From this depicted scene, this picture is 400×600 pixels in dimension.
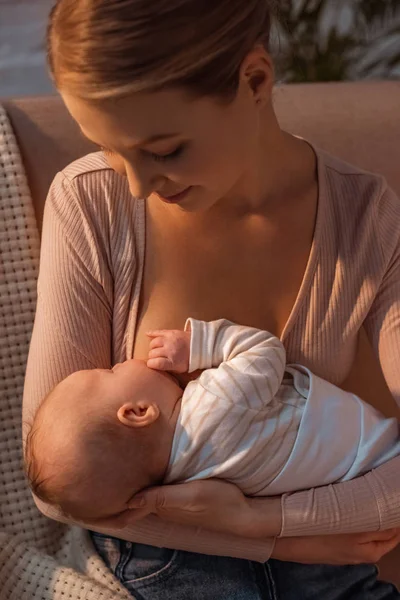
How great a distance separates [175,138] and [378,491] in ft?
1.97

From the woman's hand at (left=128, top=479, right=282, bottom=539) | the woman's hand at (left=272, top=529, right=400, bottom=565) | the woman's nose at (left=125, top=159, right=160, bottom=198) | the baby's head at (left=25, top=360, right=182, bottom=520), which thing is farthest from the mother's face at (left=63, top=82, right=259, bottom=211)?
the woman's hand at (left=272, top=529, right=400, bottom=565)

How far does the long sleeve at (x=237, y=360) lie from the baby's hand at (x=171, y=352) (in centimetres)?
1

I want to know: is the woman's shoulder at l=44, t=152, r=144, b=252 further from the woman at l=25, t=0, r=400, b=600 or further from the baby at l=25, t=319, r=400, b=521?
the baby at l=25, t=319, r=400, b=521

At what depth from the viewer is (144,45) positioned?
0.86m

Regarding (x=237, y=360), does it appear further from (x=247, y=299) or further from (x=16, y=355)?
(x=16, y=355)

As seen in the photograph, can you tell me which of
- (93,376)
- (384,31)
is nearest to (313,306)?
(93,376)

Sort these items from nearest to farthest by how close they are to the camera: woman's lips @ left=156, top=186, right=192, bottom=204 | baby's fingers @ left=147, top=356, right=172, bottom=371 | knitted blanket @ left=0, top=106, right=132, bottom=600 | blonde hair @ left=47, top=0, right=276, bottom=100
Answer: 1. blonde hair @ left=47, top=0, right=276, bottom=100
2. woman's lips @ left=156, top=186, right=192, bottom=204
3. baby's fingers @ left=147, top=356, right=172, bottom=371
4. knitted blanket @ left=0, top=106, right=132, bottom=600

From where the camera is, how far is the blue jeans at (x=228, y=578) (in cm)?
122

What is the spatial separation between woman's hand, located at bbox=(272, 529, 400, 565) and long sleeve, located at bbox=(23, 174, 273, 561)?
4cm

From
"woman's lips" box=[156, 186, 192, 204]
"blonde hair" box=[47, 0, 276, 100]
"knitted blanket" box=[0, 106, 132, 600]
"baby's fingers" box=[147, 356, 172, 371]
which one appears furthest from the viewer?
"knitted blanket" box=[0, 106, 132, 600]

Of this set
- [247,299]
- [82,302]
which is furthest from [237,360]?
[82,302]

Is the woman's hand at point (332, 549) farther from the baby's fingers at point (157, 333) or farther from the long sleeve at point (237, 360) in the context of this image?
the baby's fingers at point (157, 333)

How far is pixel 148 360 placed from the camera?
45.3 inches

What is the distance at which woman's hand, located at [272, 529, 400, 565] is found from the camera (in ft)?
3.94
